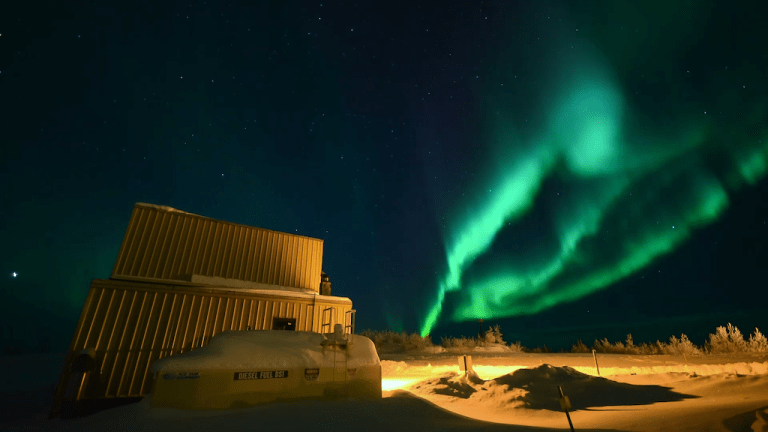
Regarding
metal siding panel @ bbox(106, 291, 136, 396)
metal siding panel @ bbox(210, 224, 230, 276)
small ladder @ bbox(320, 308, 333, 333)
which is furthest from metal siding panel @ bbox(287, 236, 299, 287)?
metal siding panel @ bbox(106, 291, 136, 396)

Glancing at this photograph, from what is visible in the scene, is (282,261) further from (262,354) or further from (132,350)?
(262,354)

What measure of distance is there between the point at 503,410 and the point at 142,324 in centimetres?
1276

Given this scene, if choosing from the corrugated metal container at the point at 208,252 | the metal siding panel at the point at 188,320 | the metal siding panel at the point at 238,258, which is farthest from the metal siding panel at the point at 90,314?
the metal siding panel at the point at 238,258

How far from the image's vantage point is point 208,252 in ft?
47.3

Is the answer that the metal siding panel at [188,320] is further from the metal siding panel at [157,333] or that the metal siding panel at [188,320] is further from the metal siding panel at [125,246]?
the metal siding panel at [125,246]

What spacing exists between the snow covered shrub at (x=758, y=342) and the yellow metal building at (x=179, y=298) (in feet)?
94.8

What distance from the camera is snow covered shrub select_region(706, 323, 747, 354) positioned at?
22703mm

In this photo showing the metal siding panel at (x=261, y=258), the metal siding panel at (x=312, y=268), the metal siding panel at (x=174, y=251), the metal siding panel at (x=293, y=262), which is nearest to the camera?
the metal siding panel at (x=174, y=251)

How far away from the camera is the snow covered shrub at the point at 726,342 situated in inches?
894

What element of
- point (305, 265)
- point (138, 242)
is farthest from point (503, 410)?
point (138, 242)

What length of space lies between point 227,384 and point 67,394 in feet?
25.1

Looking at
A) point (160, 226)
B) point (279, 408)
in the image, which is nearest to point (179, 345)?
point (160, 226)

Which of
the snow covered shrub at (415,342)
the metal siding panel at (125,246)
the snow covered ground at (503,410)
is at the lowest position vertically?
the snow covered ground at (503,410)

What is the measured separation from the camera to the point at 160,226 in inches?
538
